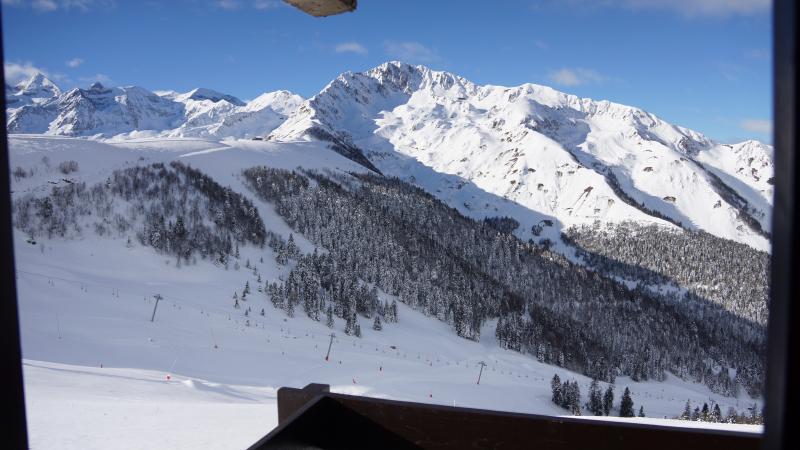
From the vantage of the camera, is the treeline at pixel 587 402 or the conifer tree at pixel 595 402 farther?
the conifer tree at pixel 595 402

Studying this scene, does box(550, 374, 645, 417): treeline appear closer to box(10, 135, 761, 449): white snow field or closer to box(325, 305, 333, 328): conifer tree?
box(10, 135, 761, 449): white snow field

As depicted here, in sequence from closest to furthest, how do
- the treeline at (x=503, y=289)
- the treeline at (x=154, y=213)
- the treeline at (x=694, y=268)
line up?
the treeline at (x=154, y=213) → the treeline at (x=503, y=289) → the treeline at (x=694, y=268)

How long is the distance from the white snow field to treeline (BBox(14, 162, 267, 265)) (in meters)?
2.55

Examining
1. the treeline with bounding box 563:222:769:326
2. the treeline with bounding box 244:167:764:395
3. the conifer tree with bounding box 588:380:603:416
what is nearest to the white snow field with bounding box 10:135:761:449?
the conifer tree with bounding box 588:380:603:416

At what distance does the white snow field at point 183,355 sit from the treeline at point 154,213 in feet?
8.37

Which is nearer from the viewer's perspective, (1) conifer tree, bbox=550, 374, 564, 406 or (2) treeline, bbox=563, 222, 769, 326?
(1) conifer tree, bbox=550, 374, 564, 406

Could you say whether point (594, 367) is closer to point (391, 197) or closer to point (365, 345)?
point (365, 345)

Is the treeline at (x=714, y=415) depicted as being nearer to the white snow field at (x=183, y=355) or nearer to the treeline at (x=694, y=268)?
the white snow field at (x=183, y=355)

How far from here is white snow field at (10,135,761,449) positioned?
918cm

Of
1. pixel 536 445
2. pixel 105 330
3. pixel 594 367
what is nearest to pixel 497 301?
pixel 594 367

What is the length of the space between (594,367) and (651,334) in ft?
124

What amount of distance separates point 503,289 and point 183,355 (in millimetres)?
81753

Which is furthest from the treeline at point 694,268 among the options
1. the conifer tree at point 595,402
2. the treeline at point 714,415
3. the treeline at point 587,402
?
the conifer tree at point 595,402

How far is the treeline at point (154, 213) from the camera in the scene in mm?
57031
